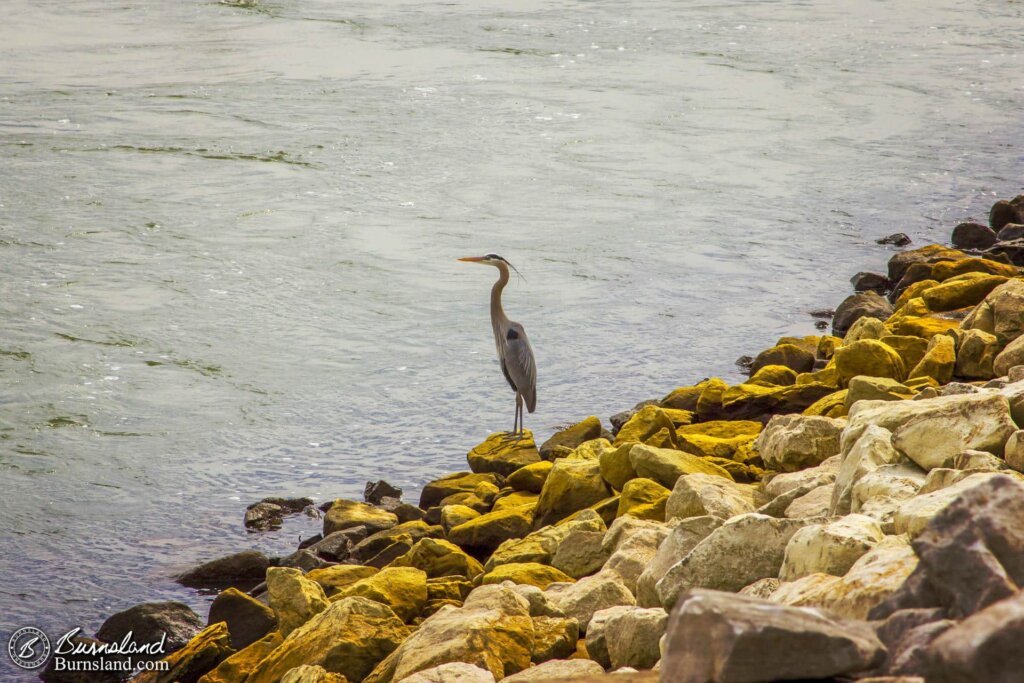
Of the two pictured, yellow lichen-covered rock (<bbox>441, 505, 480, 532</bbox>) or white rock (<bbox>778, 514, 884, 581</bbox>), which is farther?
yellow lichen-covered rock (<bbox>441, 505, 480, 532</bbox>)

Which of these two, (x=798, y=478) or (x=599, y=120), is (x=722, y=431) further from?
(x=599, y=120)

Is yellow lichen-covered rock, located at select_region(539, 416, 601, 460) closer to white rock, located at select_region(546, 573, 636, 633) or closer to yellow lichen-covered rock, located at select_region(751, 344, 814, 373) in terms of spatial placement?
yellow lichen-covered rock, located at select_region(751, 344, 814, 373)

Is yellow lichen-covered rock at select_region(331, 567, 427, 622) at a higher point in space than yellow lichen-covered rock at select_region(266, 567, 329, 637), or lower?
higher

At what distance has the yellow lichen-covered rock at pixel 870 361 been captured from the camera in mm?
6871

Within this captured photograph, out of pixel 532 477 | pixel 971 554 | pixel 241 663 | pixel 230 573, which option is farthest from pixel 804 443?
pixel 971 554

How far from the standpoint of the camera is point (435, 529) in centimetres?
607

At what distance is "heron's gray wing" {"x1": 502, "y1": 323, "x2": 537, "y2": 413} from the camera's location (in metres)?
8.17

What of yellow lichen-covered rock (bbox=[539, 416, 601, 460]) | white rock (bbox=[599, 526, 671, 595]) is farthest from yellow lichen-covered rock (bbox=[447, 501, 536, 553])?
yellow lichen-covered rock (bbox=[539, 416, 601, 460])

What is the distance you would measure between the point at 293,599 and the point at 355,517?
4.92ft

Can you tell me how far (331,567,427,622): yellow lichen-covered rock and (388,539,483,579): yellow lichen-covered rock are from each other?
30 centimetres

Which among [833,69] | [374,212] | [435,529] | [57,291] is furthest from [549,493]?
[833,69]

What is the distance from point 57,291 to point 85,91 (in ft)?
A: 28.0

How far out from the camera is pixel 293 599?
16.2 ft

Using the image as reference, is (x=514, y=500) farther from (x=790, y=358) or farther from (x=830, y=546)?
(x=830, y=546)
